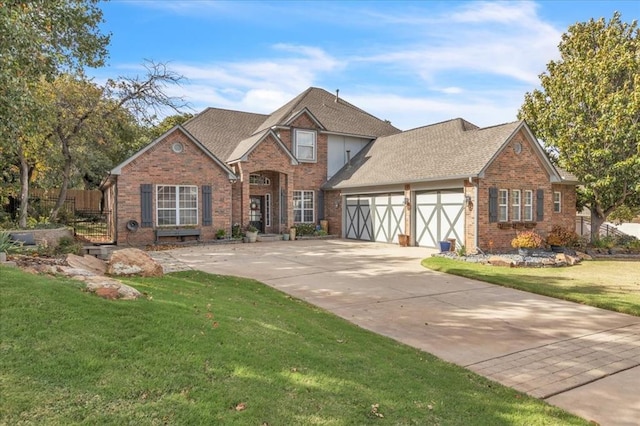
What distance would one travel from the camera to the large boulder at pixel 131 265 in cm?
847

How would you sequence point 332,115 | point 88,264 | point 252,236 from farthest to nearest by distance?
1. point 332,115
2. point 252,236
3. point 88,264

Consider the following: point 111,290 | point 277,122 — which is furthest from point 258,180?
point 111,290

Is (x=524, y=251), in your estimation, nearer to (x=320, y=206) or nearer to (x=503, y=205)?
(x=503, y=205)

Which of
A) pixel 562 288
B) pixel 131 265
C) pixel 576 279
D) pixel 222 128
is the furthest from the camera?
pixel 222 128

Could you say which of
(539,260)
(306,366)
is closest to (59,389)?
(306,366)

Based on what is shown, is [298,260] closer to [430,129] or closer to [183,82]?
[183,82]

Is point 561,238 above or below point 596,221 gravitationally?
below

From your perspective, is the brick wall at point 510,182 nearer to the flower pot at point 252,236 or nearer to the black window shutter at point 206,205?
the flower pot at point 252,236

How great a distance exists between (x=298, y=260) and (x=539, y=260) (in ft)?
26.5

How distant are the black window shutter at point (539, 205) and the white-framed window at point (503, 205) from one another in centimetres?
189

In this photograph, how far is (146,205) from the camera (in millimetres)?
17938

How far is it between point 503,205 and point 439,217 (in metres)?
2.62

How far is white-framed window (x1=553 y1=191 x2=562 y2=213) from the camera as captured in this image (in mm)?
21875

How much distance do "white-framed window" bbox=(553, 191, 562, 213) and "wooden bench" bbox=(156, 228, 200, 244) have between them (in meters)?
18.8
